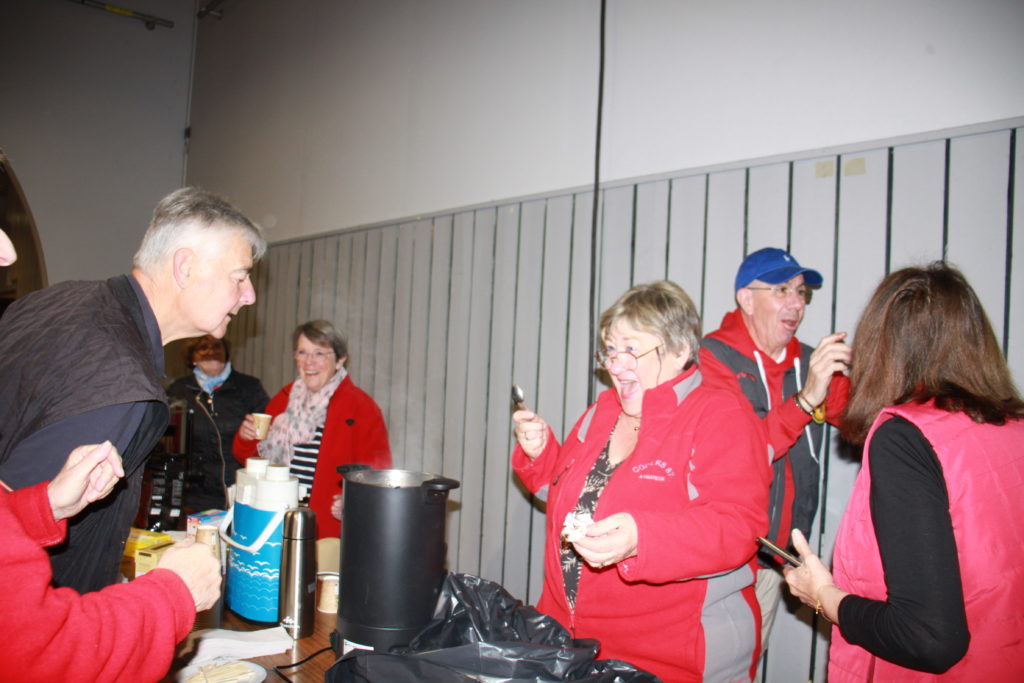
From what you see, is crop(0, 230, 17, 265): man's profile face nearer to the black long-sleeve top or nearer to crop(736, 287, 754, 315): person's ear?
the black long-sleeve top

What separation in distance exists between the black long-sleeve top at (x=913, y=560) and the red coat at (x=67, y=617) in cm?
110

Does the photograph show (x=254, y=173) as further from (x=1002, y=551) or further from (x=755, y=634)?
(x=1002, y=551)

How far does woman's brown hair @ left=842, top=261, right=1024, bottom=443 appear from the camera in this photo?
1164 millimetres

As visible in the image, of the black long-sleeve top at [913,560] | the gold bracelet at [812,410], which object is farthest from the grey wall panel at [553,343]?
the black long-sleeve top at [913,560]

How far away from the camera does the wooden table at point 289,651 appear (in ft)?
4.16

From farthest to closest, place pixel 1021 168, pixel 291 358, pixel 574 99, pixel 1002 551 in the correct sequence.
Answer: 1. pixel 291 358
2. pixel 574 99
3. pixel 1021 168
4. pixel 1002 551

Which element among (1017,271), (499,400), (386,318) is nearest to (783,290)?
(1017,271)

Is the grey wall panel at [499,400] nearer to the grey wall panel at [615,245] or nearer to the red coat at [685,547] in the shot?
the grey wall panel at [615,245]

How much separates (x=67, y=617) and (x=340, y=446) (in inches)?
87.0

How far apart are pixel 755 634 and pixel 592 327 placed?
1.43 meters

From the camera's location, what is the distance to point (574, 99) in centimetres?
288

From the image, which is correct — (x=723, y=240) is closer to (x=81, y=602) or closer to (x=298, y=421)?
(x=298, y=421)

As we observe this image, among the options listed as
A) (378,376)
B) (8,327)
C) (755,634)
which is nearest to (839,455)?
(755,634)

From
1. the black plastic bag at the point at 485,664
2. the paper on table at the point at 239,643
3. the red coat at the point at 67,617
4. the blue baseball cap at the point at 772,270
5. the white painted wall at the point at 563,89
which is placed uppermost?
the white painted wall at the point at 563,89
